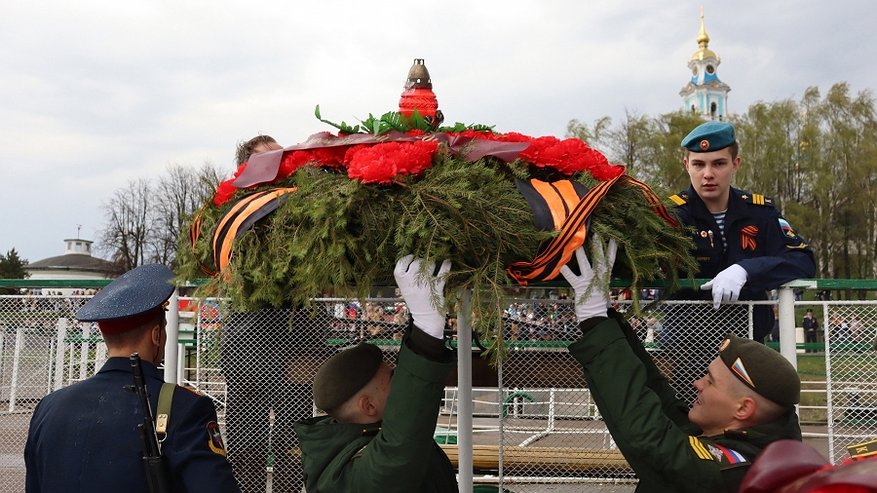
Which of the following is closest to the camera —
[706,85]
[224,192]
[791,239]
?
[224,192]

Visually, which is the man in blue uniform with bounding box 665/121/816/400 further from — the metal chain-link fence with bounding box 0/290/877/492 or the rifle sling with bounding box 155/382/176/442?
the rifle sling with bounding box 155/382/176/442

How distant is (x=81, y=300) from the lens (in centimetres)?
427

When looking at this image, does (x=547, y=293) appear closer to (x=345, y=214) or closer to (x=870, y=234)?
(x=345, y=214)

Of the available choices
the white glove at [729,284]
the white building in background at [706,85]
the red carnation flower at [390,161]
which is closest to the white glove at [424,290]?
the red carnation flower at [390,161]

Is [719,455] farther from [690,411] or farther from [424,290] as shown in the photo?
[424,290]

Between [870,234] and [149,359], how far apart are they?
135ft

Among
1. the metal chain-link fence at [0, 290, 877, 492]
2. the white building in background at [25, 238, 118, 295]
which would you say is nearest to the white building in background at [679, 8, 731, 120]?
the white building in background at [25, 238, 118, 295]

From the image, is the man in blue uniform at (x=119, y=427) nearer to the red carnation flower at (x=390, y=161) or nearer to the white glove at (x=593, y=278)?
the red carnation flower at (x=390, y=161)

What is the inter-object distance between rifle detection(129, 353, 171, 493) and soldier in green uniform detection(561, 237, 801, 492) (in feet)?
4.52

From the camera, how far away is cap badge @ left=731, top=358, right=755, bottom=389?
259 centimetres

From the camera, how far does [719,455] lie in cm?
245

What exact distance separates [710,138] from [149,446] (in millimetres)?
3003

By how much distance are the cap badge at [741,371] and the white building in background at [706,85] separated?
72664 mm

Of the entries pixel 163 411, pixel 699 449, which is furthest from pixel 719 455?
pixel 163 411
